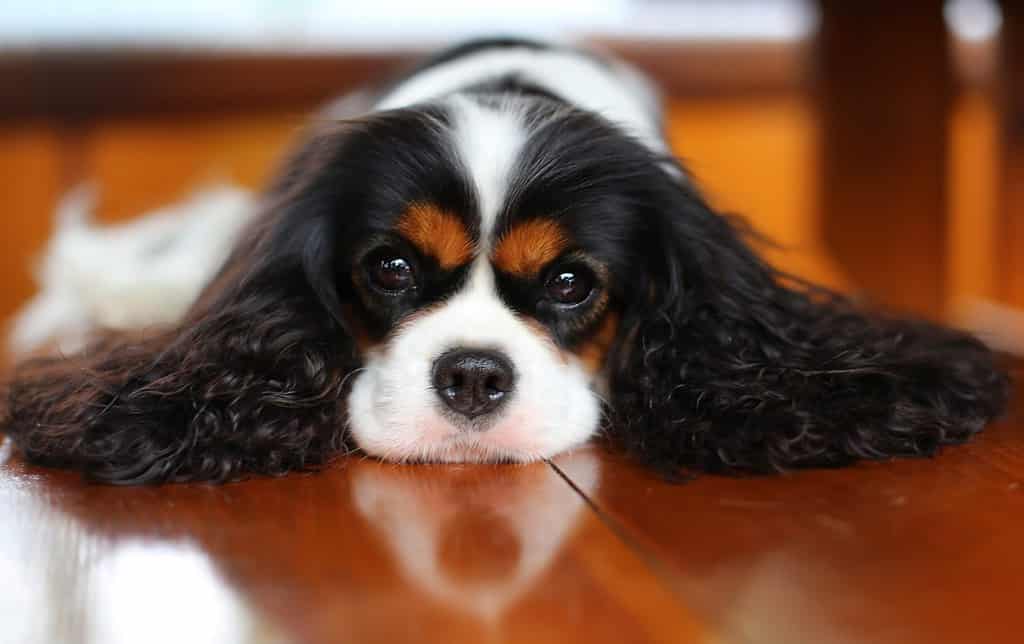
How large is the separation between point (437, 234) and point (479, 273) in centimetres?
6

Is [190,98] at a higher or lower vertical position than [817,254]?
higher

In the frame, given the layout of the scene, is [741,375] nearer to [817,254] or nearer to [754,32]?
[817,254]

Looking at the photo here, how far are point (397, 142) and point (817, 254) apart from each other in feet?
5.52

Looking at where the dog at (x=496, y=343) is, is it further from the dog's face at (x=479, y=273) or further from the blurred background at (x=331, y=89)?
the blurred background at (x=331, y=89)

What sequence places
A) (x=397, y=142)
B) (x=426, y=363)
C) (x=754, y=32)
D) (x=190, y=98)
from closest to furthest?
1. (x=426, y=363)
2. (x=397, y=142)
3. (x=190, y=98)
4. (x=754, y=32)

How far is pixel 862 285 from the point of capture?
2.69 meters

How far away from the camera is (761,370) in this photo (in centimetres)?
141

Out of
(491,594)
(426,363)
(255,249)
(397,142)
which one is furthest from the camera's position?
(255,249)

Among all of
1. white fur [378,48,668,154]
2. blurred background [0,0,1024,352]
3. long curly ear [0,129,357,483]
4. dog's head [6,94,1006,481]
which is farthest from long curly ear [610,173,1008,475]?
blurred background [0,0,1024,352]

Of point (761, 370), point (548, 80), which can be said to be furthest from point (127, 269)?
point (761, 370)

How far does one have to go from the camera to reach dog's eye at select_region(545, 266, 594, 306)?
4.64 ft

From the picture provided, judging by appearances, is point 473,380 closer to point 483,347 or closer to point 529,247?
point 483,347

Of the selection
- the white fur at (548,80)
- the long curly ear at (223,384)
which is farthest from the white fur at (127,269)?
the long curly ear at (223,384)

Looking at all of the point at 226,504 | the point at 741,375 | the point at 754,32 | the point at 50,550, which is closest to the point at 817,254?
the point at 754,32
